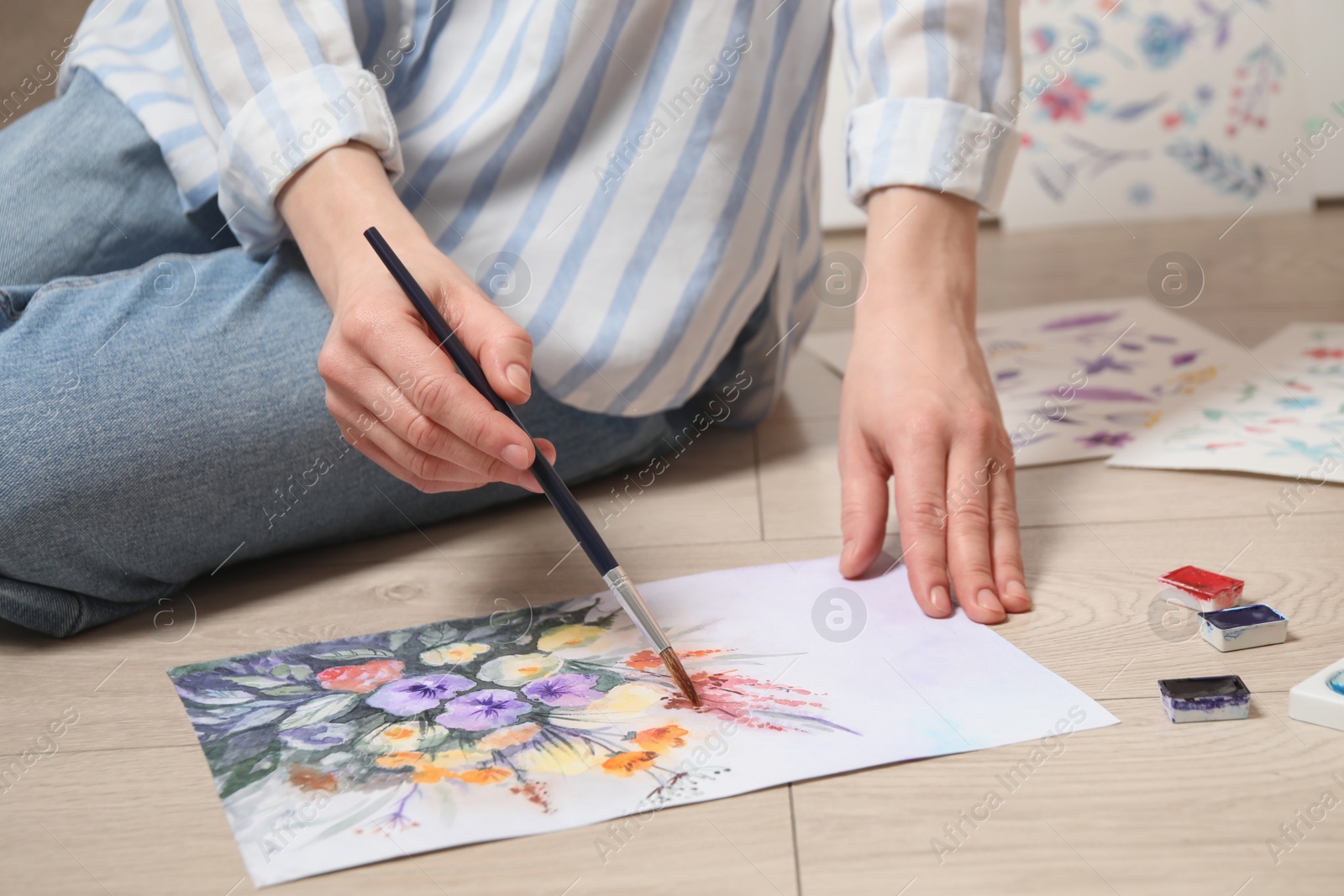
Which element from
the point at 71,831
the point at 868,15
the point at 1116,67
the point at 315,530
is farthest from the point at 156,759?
the point at 1116,67

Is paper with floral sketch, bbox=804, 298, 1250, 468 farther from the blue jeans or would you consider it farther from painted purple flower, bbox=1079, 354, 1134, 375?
the blue jeans

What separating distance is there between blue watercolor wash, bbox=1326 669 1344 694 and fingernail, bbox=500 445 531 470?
→ 0.37 m

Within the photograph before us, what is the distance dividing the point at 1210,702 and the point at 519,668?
1.06ft

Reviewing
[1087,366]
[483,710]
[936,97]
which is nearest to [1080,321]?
[1087,366]

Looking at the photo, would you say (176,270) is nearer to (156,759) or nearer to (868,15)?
(156,759)

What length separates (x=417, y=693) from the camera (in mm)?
535

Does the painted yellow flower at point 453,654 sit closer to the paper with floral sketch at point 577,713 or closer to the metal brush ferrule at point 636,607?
the paper with floral sketch at point 577,713

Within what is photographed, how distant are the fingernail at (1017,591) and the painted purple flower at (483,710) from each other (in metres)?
0.26

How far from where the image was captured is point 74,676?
593 millimetres

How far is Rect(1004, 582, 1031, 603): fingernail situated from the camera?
22.9 inches

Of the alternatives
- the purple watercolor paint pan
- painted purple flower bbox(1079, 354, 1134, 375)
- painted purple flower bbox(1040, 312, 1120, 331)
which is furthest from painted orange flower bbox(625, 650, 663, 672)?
painted purple flower bbox(1040, 312, 1120, 331)

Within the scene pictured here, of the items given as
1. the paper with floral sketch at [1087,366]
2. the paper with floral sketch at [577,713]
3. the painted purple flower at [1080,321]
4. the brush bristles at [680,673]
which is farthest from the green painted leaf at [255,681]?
the painted purple flower at [1080,321]

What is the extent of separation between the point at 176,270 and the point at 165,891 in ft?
1.48

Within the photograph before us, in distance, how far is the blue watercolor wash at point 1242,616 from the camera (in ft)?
1.73
